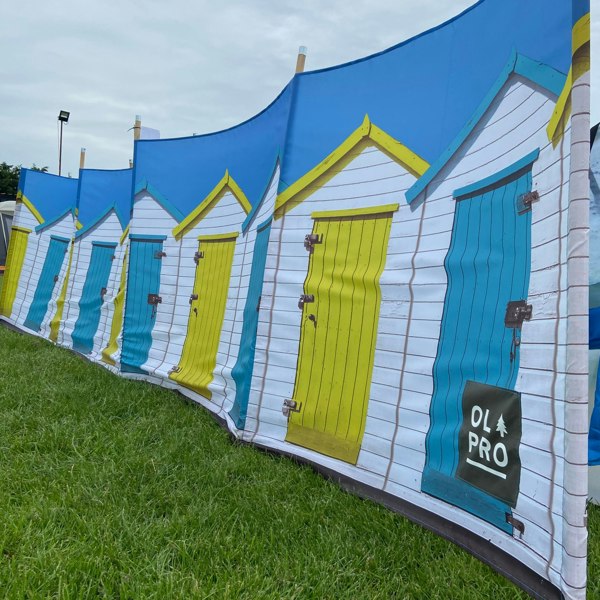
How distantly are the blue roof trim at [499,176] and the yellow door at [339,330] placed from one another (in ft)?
1.41

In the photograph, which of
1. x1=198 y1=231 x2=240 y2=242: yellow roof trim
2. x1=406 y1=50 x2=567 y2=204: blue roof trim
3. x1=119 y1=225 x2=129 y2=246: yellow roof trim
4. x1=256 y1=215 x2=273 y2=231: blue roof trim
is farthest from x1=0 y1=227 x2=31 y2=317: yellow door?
x1=406 y1=50 x2=567 y2=204: blue roof trim

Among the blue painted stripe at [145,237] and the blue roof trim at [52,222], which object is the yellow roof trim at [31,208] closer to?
the blue roof trim at [52,222]

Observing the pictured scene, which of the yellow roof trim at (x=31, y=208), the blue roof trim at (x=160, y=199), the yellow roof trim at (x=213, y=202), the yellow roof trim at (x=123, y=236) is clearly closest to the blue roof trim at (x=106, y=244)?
the yellow roof trim at (x=123, y=236)

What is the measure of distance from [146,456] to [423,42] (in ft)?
8.49

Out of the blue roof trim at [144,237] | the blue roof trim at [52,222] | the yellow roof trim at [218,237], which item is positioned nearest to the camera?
the yellow roof trim at [218,237]

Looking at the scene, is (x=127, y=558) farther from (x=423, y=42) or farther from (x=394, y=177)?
(x=423, y=42)

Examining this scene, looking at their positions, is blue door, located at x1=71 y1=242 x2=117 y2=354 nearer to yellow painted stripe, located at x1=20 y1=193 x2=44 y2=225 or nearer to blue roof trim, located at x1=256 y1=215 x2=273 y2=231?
yellow painted stripe, located at x1=20 y1=193 x2=44 y2=225

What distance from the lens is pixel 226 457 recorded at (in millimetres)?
3191

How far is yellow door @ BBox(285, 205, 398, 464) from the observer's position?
2.95m

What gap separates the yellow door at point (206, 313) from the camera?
168 inches

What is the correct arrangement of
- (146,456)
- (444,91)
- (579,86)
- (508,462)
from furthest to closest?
(146,456) < (444,91) < (508,462) < (579,86)

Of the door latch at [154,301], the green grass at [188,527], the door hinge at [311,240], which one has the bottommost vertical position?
the green grass at [188,527]

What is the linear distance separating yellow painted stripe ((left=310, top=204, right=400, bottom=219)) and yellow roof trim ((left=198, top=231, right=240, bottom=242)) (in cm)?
113

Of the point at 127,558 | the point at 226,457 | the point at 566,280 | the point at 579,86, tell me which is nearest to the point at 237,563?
the point at 127,558
